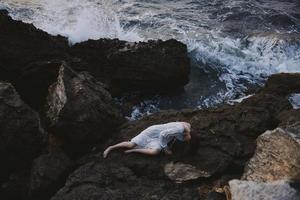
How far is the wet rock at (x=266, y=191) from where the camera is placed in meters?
5.57

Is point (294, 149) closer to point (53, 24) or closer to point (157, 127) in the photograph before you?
point (157, 127)

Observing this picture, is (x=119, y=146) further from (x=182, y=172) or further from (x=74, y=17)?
(x=74, y=17)

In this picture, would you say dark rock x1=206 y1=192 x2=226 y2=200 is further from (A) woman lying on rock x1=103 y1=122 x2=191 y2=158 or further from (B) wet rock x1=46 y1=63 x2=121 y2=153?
(B) wet rock x1=46 y1=63 x2=121 y2=153

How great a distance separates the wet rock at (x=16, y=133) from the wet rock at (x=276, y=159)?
10.4 feet

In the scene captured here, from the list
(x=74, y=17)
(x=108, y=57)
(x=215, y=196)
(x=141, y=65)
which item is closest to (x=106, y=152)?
(x=215, y=196)

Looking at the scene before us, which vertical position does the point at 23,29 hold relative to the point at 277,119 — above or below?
above

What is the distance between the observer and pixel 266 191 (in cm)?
562

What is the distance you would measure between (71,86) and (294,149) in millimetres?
3801

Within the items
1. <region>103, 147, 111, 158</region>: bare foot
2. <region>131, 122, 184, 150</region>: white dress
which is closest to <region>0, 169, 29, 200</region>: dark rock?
<region>103, 147, 111, 158</region>: bare foot

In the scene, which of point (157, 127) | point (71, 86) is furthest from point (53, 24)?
point (157, 127)

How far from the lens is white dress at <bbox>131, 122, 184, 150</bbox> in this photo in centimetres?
736

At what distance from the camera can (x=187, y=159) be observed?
709 centimetres

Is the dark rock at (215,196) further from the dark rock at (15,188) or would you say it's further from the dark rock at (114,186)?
the dark rock at (15,188)

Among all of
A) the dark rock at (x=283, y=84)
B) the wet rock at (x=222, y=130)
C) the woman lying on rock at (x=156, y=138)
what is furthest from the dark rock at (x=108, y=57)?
the woman lying on rock at (x=156, y=138)
